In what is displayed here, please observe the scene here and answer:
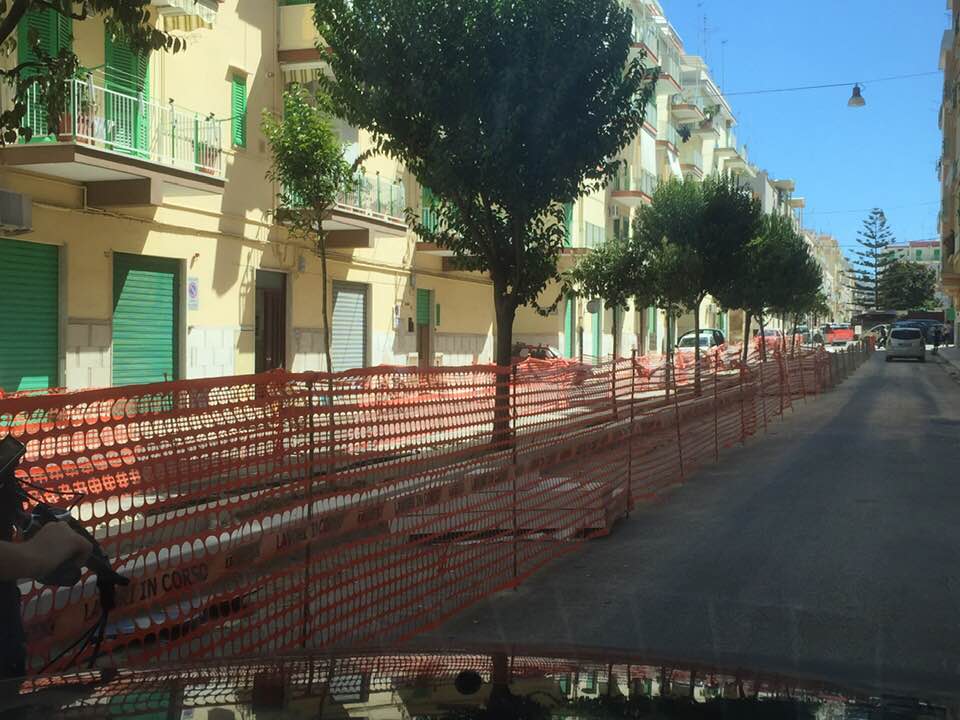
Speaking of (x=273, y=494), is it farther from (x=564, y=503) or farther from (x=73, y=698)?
(x=564, y=503)

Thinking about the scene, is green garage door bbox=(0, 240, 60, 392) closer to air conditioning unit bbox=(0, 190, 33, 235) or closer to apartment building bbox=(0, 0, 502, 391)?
apartment building bbox=(0, 0, 502, 391)

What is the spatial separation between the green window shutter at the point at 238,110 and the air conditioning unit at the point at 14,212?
6520 millimetres

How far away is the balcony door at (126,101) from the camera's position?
16.7m

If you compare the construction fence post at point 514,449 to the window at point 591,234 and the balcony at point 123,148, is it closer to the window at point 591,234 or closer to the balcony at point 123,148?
the balcony at point 123,148

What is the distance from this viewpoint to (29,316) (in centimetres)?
1642

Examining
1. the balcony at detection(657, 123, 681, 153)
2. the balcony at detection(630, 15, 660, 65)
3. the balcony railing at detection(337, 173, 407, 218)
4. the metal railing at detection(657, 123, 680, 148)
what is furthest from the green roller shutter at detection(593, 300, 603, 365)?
the balcony railing at detection(337, 173, 407, 218)

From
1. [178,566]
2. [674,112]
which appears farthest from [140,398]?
[674,112]

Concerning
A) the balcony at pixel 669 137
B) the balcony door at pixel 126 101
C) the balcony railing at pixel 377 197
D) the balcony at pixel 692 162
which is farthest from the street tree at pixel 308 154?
the balcony at pixel 692 162

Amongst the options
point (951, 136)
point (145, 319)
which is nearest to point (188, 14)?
point (145, 319)

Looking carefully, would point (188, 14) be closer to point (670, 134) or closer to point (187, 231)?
point (187, 231)

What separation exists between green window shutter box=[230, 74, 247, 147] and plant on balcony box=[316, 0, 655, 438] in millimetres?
7563

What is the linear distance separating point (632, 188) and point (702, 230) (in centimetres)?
1847

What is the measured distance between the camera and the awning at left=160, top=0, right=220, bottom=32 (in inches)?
711

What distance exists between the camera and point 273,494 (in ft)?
16.4
